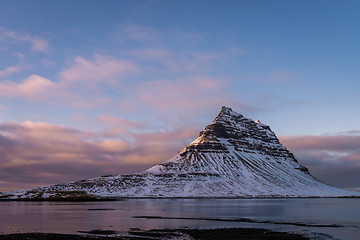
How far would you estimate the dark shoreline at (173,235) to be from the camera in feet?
181

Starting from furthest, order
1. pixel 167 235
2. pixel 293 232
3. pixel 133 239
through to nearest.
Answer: pixel 293 232 → pixel 167 235 → pixel 133 239

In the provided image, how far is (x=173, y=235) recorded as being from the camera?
2267 inches

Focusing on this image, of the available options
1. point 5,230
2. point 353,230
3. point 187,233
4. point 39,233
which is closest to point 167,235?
point 187,233

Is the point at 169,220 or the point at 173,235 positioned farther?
the point at 169,220

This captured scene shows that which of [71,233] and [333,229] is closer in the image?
[71,233]

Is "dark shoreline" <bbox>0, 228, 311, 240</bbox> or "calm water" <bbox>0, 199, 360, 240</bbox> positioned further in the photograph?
"calm water" <bbox>0, 199, 360, 240</bbox>

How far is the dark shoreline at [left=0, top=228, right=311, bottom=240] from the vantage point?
181ft

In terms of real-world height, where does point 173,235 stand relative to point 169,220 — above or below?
above

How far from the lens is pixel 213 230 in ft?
214

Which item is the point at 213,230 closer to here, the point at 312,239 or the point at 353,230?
the point at 312,239

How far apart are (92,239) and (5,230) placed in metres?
21.3

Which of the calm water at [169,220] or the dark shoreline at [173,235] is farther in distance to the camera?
the calm water at [169,220]

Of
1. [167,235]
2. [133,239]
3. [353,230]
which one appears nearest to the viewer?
[133,239]

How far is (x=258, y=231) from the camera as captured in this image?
6391 centimetres
